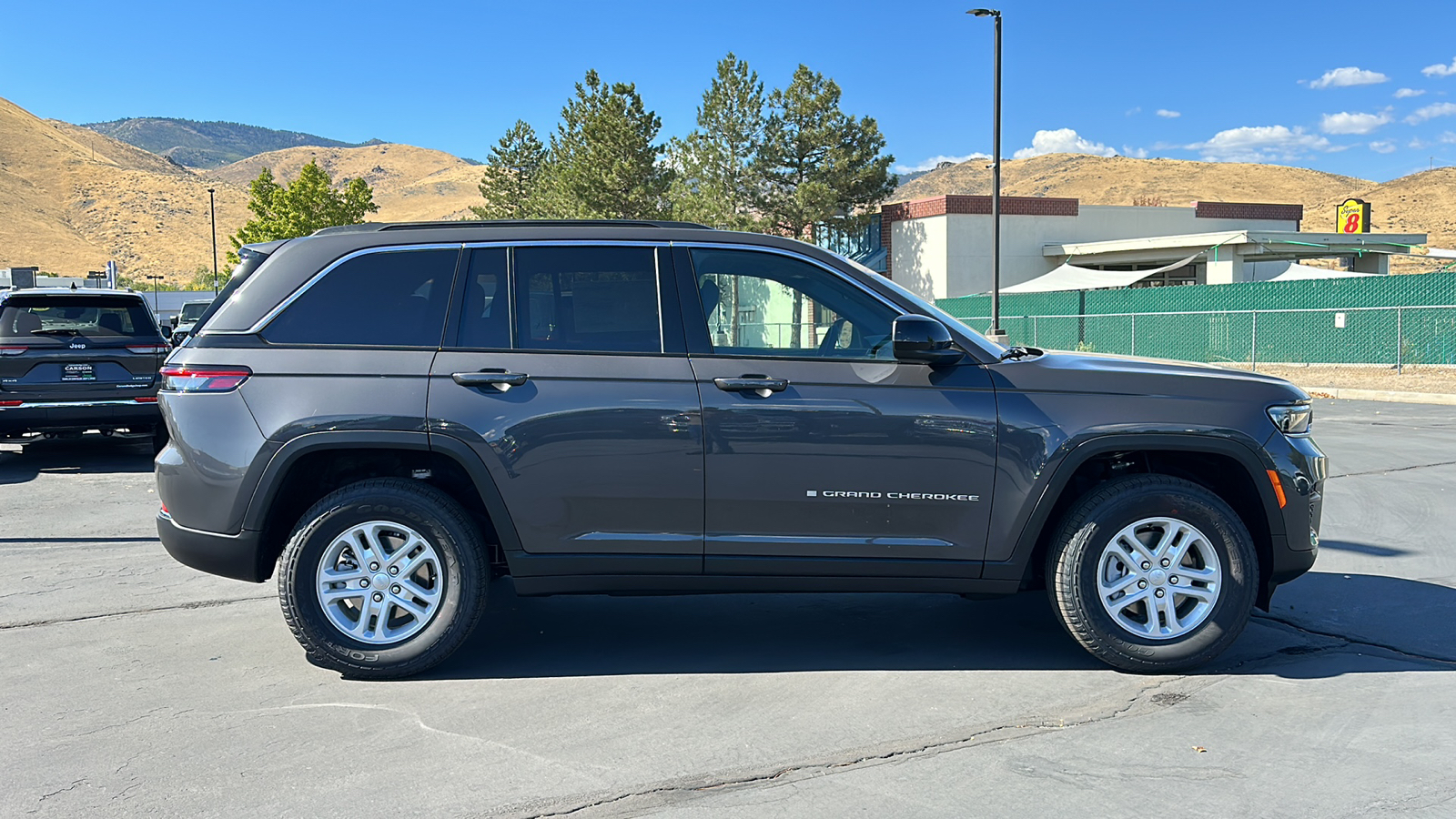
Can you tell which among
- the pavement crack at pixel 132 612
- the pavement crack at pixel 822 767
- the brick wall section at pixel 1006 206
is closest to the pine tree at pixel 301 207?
the brick wall section at pixel 1006 206

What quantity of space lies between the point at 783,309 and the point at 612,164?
40764 millimetres

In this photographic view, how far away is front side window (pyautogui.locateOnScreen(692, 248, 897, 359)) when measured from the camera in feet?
15.5

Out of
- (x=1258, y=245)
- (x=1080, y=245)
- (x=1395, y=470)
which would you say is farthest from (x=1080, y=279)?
(x=1395, y=470)

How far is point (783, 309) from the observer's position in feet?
15.8

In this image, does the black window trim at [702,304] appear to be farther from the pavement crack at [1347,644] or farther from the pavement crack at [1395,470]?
the pavement crack at [1395,470]

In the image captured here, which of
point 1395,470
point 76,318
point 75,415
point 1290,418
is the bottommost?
point 1395,470

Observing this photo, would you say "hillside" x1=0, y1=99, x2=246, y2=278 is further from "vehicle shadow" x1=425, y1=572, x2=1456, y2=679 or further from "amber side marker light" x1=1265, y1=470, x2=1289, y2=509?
"amber side marker light" x1=1265, y1=470, x2=1289, y2=509

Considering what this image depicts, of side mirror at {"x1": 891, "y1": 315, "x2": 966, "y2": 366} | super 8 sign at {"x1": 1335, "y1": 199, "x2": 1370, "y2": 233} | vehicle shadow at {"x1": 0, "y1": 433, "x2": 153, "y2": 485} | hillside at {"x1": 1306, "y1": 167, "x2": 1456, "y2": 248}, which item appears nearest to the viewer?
side mirror at {"x1": 891, "y1": 315, "x2": 966, "y2": 366}

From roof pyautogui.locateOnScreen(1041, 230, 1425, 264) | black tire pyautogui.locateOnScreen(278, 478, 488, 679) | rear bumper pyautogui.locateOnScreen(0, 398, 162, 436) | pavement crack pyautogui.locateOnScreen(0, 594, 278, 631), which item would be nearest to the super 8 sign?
roof pyautogui.locateOnScreen(1041, 230, 1425, 264)

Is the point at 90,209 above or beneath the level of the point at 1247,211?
above

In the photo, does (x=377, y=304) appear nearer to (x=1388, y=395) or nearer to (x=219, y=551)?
(x=219, y=551)

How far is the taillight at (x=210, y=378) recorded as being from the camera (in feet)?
15.3

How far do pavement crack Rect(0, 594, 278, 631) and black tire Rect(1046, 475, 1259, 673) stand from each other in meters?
4.30

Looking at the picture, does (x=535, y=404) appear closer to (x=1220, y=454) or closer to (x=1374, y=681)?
(x=1220, y=454)
